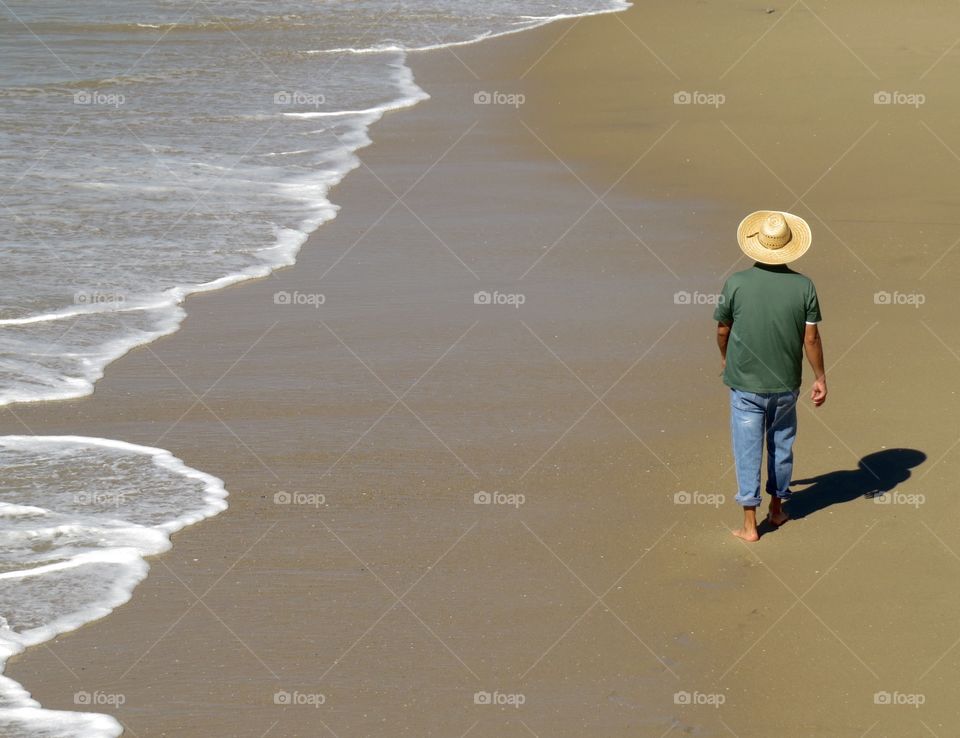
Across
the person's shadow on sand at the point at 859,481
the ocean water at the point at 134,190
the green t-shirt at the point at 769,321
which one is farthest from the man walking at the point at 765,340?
the ocean water at the point at 134,190

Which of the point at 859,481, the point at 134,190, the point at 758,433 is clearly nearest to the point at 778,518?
the point at 758,433

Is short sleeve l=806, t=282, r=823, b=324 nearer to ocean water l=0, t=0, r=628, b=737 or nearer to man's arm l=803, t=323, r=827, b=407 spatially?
man's arm l=803, t=323, r=827, b=407

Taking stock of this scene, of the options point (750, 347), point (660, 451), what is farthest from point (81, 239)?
point (750, 347)

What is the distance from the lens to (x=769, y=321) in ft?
19.2

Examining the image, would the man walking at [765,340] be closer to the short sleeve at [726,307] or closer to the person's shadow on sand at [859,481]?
the short sleeve at [726,307]

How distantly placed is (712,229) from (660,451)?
4375 mm

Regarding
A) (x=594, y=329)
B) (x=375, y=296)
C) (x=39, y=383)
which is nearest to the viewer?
(x=39, y=383)

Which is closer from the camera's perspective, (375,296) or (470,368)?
(470,368)

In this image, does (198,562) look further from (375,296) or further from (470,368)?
(375,296)

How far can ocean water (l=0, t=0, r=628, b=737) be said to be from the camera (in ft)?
20.0

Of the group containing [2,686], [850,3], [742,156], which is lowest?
[2,686]

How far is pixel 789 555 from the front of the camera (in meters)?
5.89

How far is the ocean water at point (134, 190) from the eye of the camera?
608 centimetres

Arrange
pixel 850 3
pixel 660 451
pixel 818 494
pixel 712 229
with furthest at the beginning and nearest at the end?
pixel 850 3, pixel 712 229, pixel 660 451, pixel 818 494
